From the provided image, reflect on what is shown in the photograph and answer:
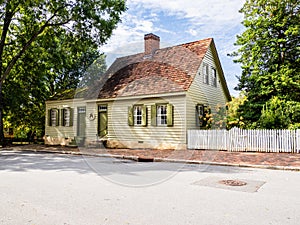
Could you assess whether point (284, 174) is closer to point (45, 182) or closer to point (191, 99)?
point (45, 182)

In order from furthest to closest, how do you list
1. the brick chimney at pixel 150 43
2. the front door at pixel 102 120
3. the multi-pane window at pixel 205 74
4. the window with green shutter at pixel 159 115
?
1. the brick chimney at pixel 150 43
2. the front door at pixel 102 120
3. the multi-pane window at pixel 205 74
4. the window with green shutter at pixel 159 115

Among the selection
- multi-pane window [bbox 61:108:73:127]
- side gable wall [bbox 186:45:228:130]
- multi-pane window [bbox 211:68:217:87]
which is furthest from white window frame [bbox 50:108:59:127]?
multi-pane window [bbox 211:68:217:87]

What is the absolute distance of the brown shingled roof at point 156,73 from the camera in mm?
15945

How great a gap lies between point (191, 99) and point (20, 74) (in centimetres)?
1707

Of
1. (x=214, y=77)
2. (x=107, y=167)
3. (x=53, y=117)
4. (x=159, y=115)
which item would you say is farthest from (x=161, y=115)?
(x=53, y=117)

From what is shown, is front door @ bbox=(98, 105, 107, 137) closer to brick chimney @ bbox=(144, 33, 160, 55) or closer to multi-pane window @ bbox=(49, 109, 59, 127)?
multi-pane window @ bbox=(49, 109, 59, 127)

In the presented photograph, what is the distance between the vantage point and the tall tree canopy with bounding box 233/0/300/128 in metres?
16.0

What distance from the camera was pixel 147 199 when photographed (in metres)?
4.98

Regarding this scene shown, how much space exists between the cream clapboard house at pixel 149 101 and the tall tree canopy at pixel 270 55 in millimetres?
2691

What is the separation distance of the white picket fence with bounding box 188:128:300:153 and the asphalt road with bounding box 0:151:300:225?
220 inches

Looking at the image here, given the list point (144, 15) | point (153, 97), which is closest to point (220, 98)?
point (153, 97)

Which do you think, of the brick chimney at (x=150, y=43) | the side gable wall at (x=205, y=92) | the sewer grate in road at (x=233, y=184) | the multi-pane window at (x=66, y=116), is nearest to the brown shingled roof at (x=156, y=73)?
the brick chimney at (x=150, y=43)

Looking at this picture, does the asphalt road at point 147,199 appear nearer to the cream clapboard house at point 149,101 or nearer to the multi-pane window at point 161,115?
the cream clapboard house at point 149,101

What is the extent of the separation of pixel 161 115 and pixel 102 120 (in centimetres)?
500
